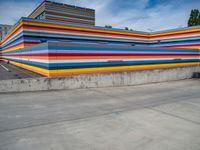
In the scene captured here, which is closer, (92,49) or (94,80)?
(94,80)

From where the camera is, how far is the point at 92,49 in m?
9.77

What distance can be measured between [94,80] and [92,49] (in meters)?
1.94

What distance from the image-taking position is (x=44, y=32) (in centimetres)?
1425

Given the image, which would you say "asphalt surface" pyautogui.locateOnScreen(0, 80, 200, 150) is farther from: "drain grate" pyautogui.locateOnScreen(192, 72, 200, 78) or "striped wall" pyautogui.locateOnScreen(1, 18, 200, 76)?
"drain grate" pyautogui.locateOnScreen(192, 72, 200, 78)

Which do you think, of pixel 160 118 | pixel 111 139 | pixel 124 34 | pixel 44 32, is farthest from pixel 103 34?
pixel 111 139

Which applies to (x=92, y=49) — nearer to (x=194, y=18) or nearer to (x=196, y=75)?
(x=196, y=75)

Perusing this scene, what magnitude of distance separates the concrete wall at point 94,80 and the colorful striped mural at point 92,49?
47 cm

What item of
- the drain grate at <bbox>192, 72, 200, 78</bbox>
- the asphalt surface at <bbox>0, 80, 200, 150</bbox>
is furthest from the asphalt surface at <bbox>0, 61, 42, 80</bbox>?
the drain grate at <bbox>192, 72, 200, 78</bbox>

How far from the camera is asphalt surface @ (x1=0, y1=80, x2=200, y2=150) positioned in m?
3.33

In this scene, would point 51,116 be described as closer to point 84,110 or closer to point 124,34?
point 84,110

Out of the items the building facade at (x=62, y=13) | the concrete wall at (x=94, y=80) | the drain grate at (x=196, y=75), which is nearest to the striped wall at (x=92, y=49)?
the concrete wall at (x=94, y=80)

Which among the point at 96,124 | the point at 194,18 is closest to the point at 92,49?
the point at 96,124

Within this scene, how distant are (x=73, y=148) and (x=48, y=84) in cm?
567

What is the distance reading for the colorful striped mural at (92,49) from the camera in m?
8.79
